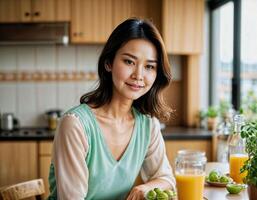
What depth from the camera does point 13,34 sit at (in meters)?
3.59

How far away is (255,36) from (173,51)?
0.71 meters

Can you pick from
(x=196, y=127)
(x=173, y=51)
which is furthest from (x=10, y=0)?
(x=196, y=127)

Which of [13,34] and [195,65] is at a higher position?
[13,34]

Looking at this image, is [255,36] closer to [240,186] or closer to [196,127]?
[196,127]

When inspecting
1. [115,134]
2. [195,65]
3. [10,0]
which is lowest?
[115,134]

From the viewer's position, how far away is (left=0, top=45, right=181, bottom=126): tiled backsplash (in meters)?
3.93

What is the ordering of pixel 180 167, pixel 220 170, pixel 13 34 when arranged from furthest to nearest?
pixel 13 34 < pixel 220 170 < pixel 180 167

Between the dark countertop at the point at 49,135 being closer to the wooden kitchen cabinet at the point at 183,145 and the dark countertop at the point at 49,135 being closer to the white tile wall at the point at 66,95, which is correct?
the wooden kitchen cabinet at the point at 183,145

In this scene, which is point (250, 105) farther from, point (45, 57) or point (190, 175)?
point (190, 175)

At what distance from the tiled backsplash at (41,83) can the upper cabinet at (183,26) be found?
0.71 m

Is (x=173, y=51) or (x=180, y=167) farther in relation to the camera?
(x=173, y=51)

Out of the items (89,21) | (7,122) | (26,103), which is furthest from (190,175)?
(26,103)

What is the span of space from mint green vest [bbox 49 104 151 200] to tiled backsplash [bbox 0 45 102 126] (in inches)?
94.4

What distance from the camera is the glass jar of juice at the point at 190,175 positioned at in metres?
1.41
